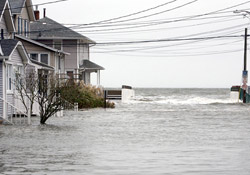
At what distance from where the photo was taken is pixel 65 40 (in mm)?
66312

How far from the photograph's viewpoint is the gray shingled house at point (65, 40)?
64.7 m

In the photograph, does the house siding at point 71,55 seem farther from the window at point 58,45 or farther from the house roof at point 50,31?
the house roof at point 50,31

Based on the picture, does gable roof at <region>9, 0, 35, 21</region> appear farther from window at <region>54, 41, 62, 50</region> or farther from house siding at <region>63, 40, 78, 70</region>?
house siding at <region>63, 40, 78, 70</region>

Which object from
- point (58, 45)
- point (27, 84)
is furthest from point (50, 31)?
point (27, 84)

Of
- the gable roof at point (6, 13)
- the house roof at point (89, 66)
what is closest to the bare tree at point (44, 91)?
the gable roof at point (6, 13)

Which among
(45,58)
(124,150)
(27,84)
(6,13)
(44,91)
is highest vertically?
(6,13)

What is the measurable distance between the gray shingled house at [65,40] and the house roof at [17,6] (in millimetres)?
15806

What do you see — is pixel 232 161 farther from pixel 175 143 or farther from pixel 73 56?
pixel 73 56

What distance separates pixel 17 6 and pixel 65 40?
760 inches

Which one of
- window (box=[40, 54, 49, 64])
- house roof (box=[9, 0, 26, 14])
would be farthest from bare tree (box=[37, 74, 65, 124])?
window (box=[40, 54, 49, 64])

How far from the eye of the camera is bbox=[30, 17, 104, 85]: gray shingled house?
6469cm

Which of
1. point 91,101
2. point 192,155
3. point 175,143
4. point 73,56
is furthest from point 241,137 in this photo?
point 73,56

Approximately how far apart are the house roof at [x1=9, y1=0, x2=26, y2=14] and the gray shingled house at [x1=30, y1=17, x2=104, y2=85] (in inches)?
622

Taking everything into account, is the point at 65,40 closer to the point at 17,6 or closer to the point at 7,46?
the point at 17,6
